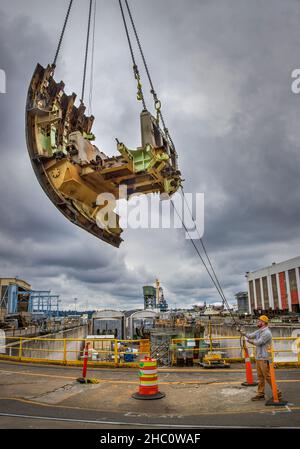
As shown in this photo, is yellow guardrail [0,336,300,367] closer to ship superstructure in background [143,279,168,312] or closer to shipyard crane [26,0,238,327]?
shipyard crane [26,0,238,327]

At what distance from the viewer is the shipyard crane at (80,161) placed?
934 cm

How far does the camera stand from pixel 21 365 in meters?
12.9

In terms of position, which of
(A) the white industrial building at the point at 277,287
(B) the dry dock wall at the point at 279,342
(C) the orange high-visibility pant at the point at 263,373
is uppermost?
(A) the white industrial building at the point at 277,287

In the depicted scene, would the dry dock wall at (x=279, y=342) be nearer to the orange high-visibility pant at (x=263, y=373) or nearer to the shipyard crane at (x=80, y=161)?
the orange high-visibility pant at (x=263, y=373)

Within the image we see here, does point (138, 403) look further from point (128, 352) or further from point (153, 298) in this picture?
point (153, 298)

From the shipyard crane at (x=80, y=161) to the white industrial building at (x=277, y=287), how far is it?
1644 inches

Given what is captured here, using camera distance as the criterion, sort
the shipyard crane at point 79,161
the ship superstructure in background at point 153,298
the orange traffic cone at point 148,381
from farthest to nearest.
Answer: the ship superstructure in background at point 153,298
the shipyard crane at point 79,161
the orange traffic cone at point 148,381

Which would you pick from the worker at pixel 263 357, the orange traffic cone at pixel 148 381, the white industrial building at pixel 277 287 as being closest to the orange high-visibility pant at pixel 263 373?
the worker at pixel 263 357

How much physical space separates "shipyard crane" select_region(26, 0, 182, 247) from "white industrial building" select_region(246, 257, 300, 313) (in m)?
41.8

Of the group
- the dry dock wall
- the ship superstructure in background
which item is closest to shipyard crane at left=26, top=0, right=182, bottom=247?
the dry dock wall

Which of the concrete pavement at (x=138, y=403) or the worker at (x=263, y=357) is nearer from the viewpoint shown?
the concrete pavement at (x=138, y=403)

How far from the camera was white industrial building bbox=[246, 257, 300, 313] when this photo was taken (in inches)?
2028

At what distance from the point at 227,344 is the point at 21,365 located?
1106 inches
